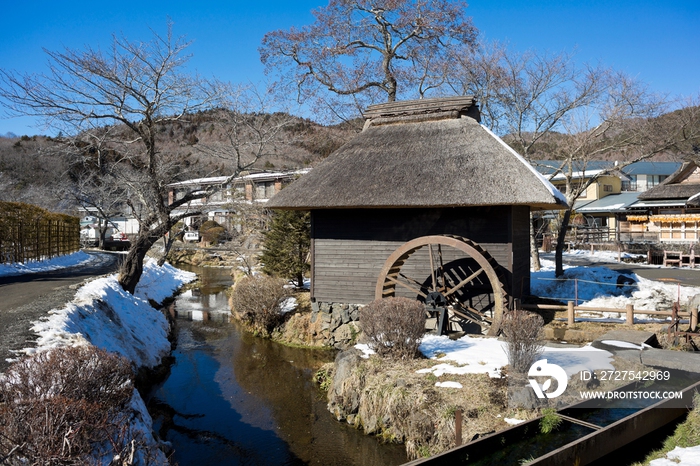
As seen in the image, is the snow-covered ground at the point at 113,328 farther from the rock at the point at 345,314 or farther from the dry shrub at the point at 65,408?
the rock at the point at 345,314

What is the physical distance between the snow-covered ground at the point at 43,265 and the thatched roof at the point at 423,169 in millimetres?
9904

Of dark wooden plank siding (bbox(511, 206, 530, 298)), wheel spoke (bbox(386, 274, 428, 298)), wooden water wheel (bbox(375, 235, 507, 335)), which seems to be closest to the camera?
wooden water wheel (bbox(375, 235, 507, 335))

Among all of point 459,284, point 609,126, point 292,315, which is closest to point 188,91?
point 292,315

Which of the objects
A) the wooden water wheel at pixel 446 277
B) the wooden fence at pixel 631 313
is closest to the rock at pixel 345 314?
the wooden water wheel at pixel 446 277

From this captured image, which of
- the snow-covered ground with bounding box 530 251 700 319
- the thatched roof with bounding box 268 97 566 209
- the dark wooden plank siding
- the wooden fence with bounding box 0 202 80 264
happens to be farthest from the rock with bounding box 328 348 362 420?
the wooden fence with bounding box 0 202 80 264

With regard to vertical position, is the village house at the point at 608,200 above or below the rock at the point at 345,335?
above

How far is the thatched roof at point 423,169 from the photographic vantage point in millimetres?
10359

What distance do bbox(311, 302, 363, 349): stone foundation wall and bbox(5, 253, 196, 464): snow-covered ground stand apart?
390 centimetres

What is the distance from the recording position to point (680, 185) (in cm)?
2875

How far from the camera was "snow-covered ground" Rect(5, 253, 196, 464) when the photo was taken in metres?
7.21

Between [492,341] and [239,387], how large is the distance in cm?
522

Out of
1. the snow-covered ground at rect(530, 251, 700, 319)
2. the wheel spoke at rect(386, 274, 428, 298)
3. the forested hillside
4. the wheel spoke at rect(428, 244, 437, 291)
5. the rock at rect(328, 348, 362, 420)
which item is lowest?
the rock at rect(328, 348, 362, 420)

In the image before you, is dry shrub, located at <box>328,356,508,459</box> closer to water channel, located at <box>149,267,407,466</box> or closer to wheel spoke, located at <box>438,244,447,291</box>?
water channel, located at <box>149,267,407,466</box>

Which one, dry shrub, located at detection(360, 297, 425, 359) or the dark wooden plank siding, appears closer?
dry shrub, located at detection(360, 297, 425, 359)
